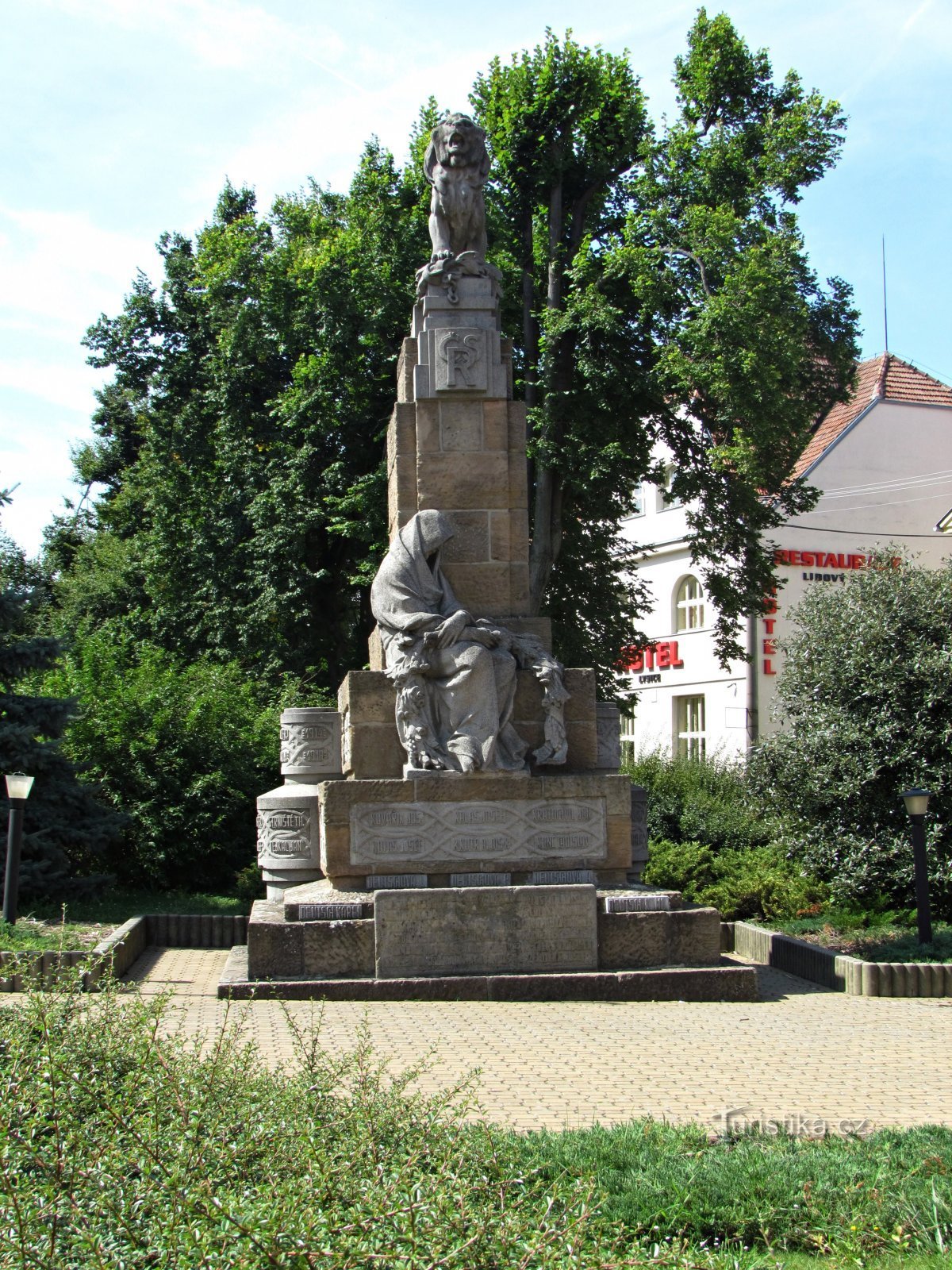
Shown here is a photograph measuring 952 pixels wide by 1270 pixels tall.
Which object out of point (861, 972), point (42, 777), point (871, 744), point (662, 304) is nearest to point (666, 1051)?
point (861, 972)

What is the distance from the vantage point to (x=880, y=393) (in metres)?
30.9

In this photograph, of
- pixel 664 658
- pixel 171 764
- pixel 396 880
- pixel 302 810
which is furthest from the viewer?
pixel 664 658

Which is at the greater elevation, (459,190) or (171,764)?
(459,190)

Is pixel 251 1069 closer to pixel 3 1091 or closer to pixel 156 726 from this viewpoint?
pixel 3 1091

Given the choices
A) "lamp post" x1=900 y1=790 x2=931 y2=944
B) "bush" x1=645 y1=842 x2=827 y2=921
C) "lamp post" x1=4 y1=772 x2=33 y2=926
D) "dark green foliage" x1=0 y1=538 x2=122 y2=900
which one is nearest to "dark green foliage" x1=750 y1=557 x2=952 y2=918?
"bush" x1=645 y1=842 x2=827 y2=921

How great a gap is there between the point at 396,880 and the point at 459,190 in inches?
227

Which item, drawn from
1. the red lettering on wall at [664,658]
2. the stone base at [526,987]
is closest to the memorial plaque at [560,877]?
the stone base at [526,987]

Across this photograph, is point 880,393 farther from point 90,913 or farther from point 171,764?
point 90,913

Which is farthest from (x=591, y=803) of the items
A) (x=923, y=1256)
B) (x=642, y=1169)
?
(x=923, y=1256)

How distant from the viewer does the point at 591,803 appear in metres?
10.1

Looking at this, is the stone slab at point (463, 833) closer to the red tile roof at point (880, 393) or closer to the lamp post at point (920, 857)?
the lamp post at point (920, 857)

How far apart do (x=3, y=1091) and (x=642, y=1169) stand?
2.18 metres

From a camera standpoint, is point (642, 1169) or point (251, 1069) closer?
point (642, 1169)

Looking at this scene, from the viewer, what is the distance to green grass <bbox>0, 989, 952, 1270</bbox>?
351 centimetres
